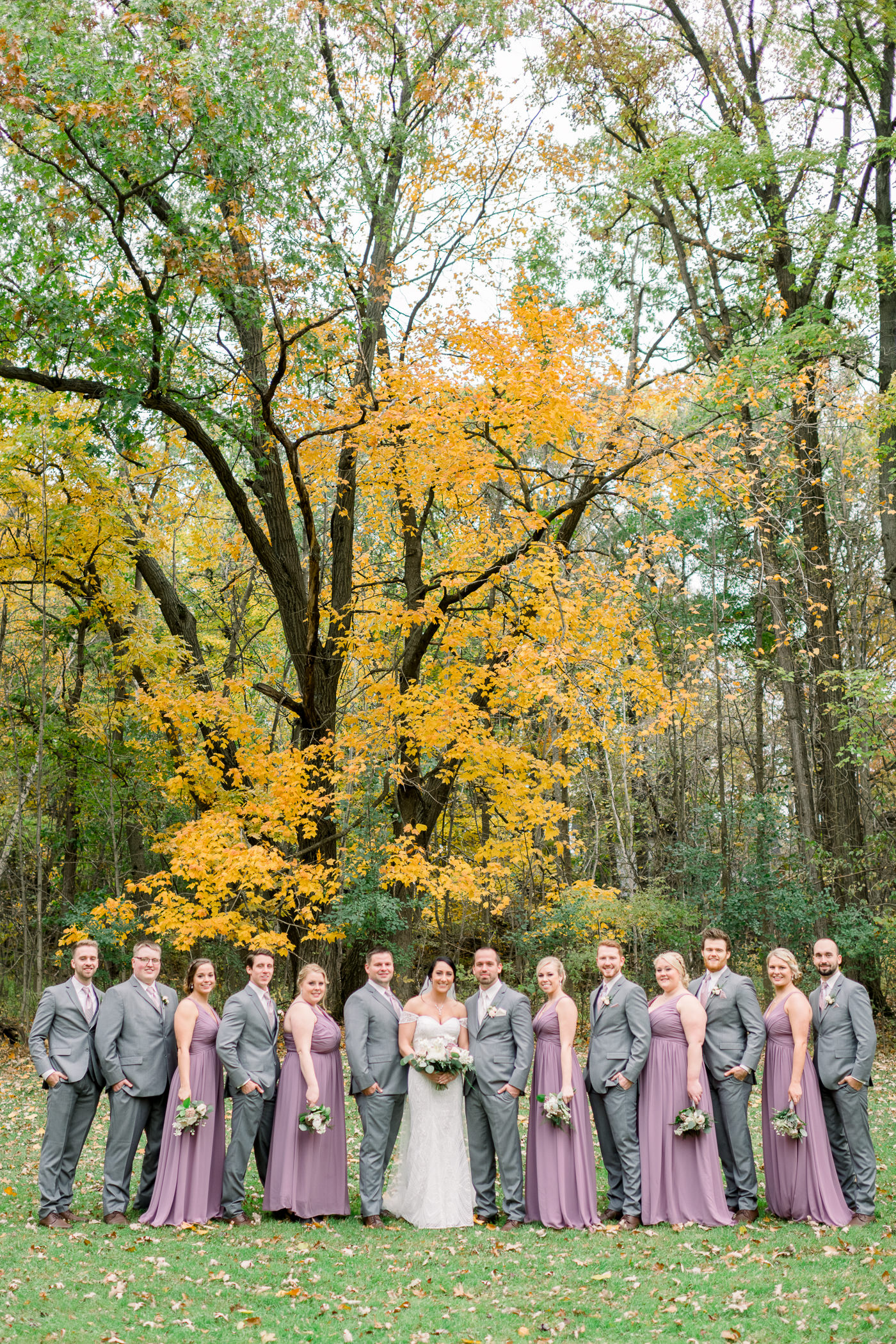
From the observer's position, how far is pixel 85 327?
12.0 metres

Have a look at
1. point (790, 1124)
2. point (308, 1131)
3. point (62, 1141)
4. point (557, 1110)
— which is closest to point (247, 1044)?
point (308, 1131)

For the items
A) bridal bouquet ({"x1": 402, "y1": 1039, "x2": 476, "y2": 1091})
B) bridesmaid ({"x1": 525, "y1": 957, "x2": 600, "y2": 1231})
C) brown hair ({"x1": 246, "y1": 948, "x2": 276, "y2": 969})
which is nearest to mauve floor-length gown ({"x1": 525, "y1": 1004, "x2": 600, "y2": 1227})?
bridesmaid ({"x1": 525, "y1": 957, "x2": 600, "y2": 1231})

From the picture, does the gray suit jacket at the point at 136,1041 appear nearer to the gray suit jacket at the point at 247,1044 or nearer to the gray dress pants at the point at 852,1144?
the gray suit jacket at the point at 247,1044

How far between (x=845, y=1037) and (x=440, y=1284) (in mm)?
2731

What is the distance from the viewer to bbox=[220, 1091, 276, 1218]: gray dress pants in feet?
21.7

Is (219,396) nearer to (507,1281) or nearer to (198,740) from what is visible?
(198,740)

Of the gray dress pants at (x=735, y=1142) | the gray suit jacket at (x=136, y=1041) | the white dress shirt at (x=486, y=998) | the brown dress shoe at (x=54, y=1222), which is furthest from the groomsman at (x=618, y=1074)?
the brown dress shoe at (x=54, y=1222)

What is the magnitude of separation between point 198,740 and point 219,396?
425 centimetres

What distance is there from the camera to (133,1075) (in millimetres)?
6684

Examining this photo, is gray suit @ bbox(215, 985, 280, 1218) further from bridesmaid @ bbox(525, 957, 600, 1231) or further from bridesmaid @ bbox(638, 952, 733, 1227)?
bridesmaid @ bbox(638, 952, 733, 1227)

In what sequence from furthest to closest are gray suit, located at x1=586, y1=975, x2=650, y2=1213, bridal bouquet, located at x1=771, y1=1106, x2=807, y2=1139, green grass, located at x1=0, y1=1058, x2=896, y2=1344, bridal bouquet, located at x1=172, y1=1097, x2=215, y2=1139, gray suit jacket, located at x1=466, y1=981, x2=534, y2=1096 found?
1. gray suit jacket, located at x1=466, y1=981, x2=534, y2=1096
2. gray suit, located at x1=586, y1=975, x2=650, y2=1213
3. bridal bouquet, located at x1=172, y1=1097, x2=215, y2=1139
4. bridal bouquet, located at x1=771, y1=1106, x2=807, y2=1139
5. green grass, located at x1=0, y1=1058, x2=896, y2=1344

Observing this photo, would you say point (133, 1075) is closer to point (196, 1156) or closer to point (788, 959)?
point (196, 1156)

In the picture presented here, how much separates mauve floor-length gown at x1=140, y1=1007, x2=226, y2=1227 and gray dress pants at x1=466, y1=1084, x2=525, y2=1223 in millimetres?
1548

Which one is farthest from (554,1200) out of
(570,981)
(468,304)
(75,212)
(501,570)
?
(468,304)
